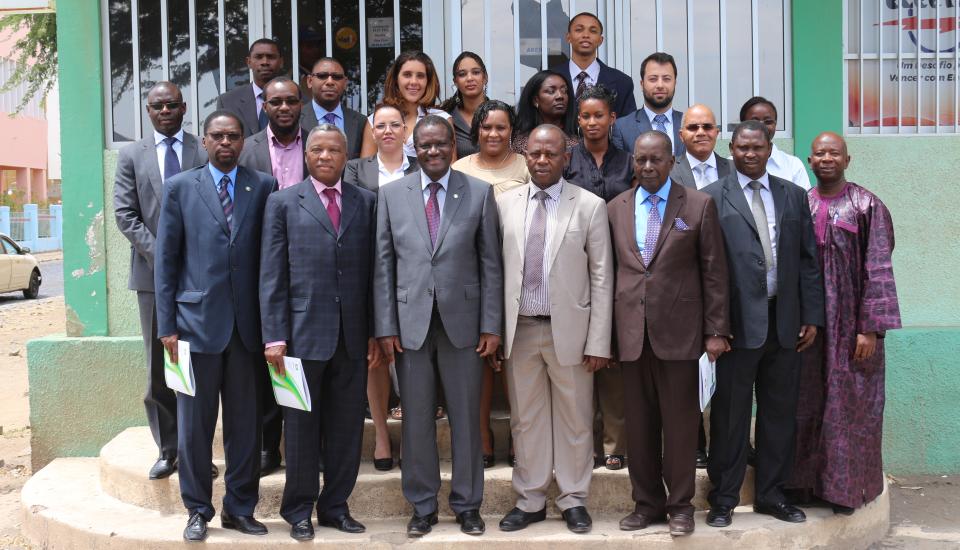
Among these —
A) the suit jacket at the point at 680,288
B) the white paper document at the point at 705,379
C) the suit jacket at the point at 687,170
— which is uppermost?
the suit jacket at the point at 687,170

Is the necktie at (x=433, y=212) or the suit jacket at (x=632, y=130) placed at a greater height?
the suit jacket at (x=632, y=130)

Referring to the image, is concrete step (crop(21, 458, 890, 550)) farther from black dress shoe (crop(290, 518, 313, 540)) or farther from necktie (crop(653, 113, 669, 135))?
necktie (crop(653, 113, 669, 135))

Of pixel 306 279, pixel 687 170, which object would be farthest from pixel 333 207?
pixel 687 170

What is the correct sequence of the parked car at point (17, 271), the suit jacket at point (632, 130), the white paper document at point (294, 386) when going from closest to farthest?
the white paper document at point (294, 386)
the suit jacket at point (632, 130)
the parked car at point (17, 271)

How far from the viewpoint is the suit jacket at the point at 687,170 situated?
5031 mm

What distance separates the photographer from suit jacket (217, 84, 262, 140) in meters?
5.65

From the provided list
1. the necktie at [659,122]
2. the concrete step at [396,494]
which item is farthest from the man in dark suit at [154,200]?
the necktie at [659,122]

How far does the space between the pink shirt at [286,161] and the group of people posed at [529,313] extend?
148 mm

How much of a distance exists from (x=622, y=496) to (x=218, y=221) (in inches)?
98.7

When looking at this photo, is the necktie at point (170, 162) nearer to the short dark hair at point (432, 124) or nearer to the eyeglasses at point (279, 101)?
the eyeglasses at point (279, 101)

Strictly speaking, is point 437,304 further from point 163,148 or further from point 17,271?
point 17,271

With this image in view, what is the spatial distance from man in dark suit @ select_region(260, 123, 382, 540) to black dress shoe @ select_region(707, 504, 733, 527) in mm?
1753

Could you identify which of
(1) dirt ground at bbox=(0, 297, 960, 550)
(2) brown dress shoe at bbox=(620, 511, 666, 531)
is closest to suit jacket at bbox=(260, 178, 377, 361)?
(2) brown dress shoe at bbox=(620, 511, 666, 531)

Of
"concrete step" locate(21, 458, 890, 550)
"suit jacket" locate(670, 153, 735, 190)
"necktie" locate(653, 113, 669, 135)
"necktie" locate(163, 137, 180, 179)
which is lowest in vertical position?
"concrete step" locate(21, 458, 890, 550)
